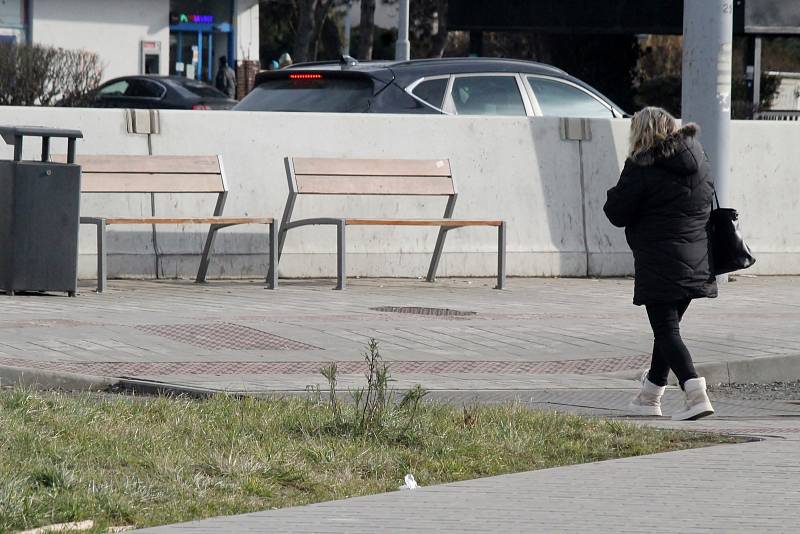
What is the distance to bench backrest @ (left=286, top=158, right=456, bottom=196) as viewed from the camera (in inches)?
498

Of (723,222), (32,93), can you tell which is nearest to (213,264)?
(723,222)

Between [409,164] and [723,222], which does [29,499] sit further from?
[409,164]

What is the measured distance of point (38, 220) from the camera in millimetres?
11023

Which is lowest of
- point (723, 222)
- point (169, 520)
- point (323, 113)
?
point (169, 520)

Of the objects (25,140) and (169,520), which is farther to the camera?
(25,140)

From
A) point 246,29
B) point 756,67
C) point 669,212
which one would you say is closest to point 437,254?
point 669,212

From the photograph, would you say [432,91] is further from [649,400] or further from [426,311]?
[649,400]

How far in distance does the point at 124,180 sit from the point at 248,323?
8.23 feet

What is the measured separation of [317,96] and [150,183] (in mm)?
2133

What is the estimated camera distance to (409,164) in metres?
13.1

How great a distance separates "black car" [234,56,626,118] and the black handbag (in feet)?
19.8

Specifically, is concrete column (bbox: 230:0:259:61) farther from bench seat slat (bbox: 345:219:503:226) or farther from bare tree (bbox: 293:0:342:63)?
bench seat slat (bbox: 345:219:503:226)

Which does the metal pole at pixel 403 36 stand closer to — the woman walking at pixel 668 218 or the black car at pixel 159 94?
the black car at pixel 159 94

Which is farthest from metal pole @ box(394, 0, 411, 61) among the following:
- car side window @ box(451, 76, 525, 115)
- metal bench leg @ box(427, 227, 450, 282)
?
metal bench leg @ box(427, 227, 450, 282)
